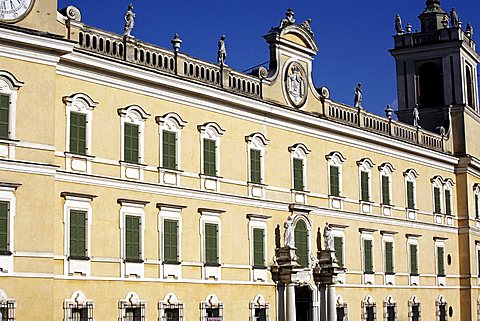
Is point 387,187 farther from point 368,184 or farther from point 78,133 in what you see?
point 78,133

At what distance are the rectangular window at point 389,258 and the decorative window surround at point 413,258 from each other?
72.3 inches

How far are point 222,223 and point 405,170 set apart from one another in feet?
48.3

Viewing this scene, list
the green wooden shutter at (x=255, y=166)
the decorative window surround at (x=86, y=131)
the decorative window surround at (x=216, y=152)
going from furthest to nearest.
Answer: the green wooden shutter at (x=255, y=166) < the decorative window surround at (x=216, y=152) < the decorative window surround at (x=86, y=131)

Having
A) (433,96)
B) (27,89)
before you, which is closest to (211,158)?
(27,89)

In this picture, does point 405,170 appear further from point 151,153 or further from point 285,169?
point 151,153

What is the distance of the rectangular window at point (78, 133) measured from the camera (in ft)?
92.6

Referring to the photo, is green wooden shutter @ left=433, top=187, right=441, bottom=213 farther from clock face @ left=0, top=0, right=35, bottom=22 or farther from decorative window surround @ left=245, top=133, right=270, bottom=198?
clock face @ left=0, top=0, right=35, bottom=22

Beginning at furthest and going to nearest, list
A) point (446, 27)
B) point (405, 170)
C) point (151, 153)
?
1. point (446, 27)
2. point (405, 170)
3. point (151, 153)

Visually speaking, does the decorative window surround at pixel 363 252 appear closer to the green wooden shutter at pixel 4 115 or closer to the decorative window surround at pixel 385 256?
the decorative window surround at pixel 385 256

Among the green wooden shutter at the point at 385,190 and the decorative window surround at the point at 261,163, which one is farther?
the green wooden shutter at the point at 385,190

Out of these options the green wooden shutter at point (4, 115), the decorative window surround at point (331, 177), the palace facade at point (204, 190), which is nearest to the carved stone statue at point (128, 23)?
the palace facade at point (204, 190)

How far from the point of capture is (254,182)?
35.4 metres

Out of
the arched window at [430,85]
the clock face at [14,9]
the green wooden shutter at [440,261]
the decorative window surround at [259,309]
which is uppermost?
the arched window at [430,85]

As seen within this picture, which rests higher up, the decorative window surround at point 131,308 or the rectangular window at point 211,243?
the rectangular window at point 211,243
